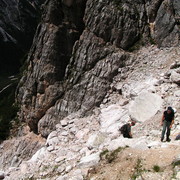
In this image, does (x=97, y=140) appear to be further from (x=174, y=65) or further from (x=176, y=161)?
(x=174, y=65)

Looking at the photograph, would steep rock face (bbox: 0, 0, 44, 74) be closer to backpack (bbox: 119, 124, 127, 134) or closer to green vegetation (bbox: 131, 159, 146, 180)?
backpack (bbox: 119, 124, 127, 134)

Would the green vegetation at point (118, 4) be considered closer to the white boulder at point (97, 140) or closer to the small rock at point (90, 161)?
the white boulder at point (97, 140)

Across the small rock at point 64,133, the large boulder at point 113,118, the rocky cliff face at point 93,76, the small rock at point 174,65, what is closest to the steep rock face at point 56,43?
the rocky cliff face at point 93,76

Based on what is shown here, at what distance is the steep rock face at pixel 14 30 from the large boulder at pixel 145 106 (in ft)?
252

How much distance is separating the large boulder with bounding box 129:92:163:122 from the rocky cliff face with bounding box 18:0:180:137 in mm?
5132

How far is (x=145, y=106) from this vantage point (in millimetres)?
11852

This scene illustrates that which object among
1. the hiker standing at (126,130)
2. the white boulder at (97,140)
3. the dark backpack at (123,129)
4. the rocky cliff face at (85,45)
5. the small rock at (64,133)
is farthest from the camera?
the rocky cliff face at (85,45)

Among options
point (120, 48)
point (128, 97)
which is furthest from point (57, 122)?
point (120, 48)

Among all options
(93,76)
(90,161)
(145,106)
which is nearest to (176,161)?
(90,161)

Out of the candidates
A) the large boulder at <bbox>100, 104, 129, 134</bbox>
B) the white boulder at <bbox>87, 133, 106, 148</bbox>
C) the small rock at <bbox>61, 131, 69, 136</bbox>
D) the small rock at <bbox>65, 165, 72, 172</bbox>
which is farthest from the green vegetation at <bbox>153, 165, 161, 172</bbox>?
the small rock at <bbox>61, 131, 69, 136</bbox>

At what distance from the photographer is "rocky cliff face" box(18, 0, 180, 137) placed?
56.6ft

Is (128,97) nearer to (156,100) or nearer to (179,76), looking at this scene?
(156,100)

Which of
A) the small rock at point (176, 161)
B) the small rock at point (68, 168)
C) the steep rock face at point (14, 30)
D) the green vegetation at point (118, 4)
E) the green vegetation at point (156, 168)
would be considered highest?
the steep rock face at point (14, 30)

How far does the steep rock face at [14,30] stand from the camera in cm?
8362
